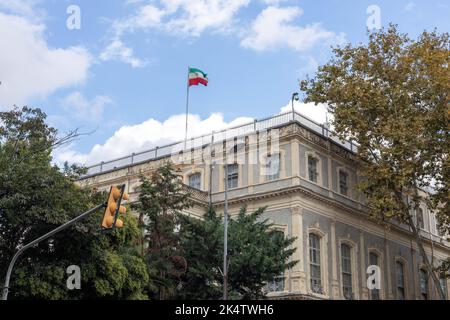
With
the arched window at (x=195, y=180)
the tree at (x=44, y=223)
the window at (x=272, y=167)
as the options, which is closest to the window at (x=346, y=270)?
the window at (x=272, y=167)

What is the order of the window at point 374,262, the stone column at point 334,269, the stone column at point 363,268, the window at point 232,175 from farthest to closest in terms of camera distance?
1. the window at point 374,262
2. the window at point 232,175
3. the stone column at point 363,268
4. the stone column at point 334,269

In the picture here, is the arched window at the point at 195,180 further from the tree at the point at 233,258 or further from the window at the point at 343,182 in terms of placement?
the tree at the point at 233,258

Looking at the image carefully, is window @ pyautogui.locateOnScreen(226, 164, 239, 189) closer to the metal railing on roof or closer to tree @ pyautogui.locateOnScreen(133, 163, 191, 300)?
the metal railing on roof

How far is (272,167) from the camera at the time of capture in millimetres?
33250

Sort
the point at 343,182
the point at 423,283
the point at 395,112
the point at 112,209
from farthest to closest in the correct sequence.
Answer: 1. the point at 423,283
2. the point at 343,182
3. the point at 395,112
4. the point at 112,209

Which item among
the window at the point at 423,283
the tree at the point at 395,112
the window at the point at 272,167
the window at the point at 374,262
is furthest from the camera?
the window at the point at 423,283

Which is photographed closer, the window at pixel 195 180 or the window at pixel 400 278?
the window at pixel 195 180

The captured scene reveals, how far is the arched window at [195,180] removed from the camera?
36594 millimetres

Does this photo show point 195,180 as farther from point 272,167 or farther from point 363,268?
point 363,268

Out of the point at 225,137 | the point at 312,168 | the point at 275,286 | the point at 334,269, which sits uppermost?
the point at 225,137

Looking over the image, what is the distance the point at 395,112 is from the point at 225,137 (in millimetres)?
10123

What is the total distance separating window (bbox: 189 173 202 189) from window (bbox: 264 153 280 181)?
4944 millimetres

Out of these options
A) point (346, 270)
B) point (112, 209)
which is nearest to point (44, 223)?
point (112, 209)

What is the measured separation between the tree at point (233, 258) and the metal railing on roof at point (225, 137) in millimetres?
9297
